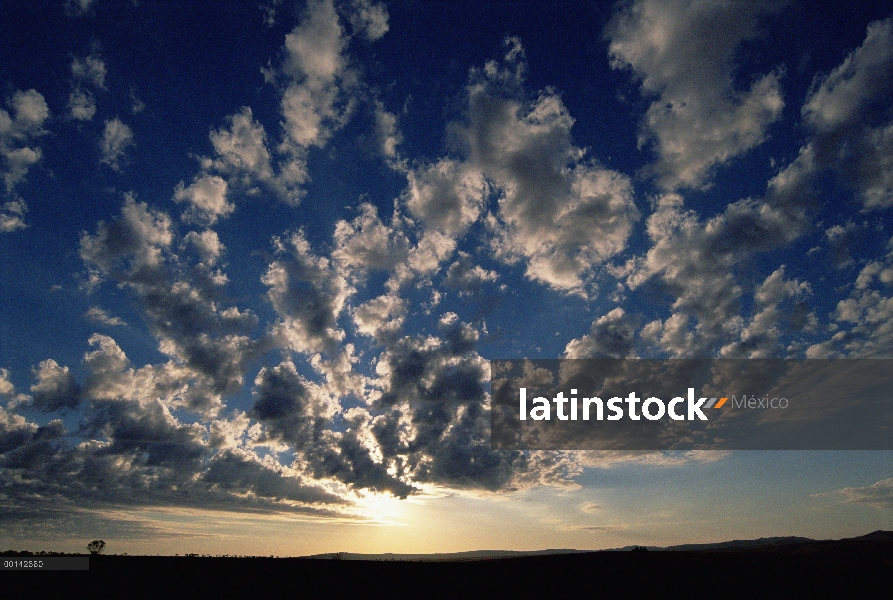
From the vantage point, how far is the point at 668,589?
41562 mm

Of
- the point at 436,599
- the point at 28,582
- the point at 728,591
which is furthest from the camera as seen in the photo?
the point at 28,582

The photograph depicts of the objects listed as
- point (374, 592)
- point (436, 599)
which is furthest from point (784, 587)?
point (374, 592)

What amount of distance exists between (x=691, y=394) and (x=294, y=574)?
60506 mm

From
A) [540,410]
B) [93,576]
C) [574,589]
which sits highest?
[540,410]

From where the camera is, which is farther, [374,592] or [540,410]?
[540,410]

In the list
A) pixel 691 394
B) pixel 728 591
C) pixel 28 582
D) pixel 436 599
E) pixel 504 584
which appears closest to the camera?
pixel 436 599

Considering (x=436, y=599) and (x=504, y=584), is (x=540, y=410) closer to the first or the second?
(x=504, y=584)

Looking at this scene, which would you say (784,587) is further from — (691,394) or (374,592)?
(374,592)

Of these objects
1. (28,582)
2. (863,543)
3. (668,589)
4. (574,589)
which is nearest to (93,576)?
(28,582)

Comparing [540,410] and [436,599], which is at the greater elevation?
[540,410]

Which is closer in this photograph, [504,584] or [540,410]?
[504,584]

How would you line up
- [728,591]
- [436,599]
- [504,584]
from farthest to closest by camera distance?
1. [504,584]
2. [728,591]
3. [436,599]

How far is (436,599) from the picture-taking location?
37.7 metres

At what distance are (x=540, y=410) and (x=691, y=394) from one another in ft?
72.8
